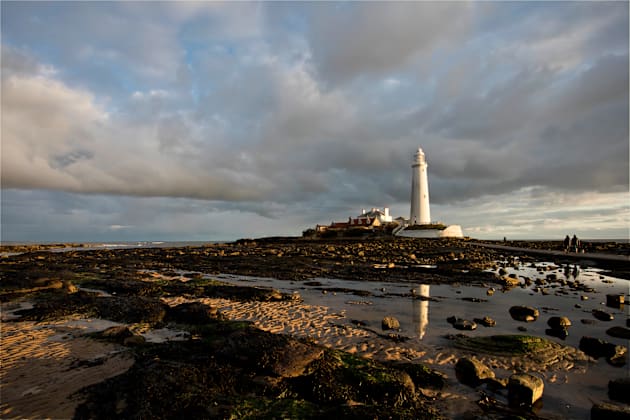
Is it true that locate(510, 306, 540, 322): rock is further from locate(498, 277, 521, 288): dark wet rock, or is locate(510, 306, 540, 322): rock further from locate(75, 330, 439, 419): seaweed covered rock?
locate(75, 330, 439, 419): seaweed covered rock

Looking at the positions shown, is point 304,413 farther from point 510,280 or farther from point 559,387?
point 510,280

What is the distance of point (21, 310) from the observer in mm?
11117

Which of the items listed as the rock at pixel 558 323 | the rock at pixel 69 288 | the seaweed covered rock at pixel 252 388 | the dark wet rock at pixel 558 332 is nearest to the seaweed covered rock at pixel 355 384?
the seaweed covered rock at pixel 252 388

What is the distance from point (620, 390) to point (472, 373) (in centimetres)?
231

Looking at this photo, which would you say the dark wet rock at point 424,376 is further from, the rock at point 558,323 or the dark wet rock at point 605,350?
the rock at point 558,323

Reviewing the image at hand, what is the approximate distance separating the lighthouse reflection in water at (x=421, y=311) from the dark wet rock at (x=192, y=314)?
20.4 feet

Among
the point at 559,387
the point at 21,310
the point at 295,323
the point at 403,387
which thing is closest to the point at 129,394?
the point at 403,387

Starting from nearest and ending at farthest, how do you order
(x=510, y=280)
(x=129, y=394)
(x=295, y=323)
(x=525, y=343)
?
(x=129, y=394) → (x=525, y=343) → (x=295, y=323) → (x=510, y=280)

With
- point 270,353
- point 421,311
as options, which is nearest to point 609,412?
point 270,353

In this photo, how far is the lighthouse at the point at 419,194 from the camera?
67.3 m

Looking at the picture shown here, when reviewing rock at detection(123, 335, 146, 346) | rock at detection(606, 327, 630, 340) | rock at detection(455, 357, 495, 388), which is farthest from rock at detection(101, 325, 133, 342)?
rock at detection(606, 327, 630, 340)

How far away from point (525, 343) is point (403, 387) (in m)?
4.09

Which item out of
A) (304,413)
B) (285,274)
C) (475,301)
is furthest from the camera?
(285,274)

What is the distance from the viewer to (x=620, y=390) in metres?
5.43
